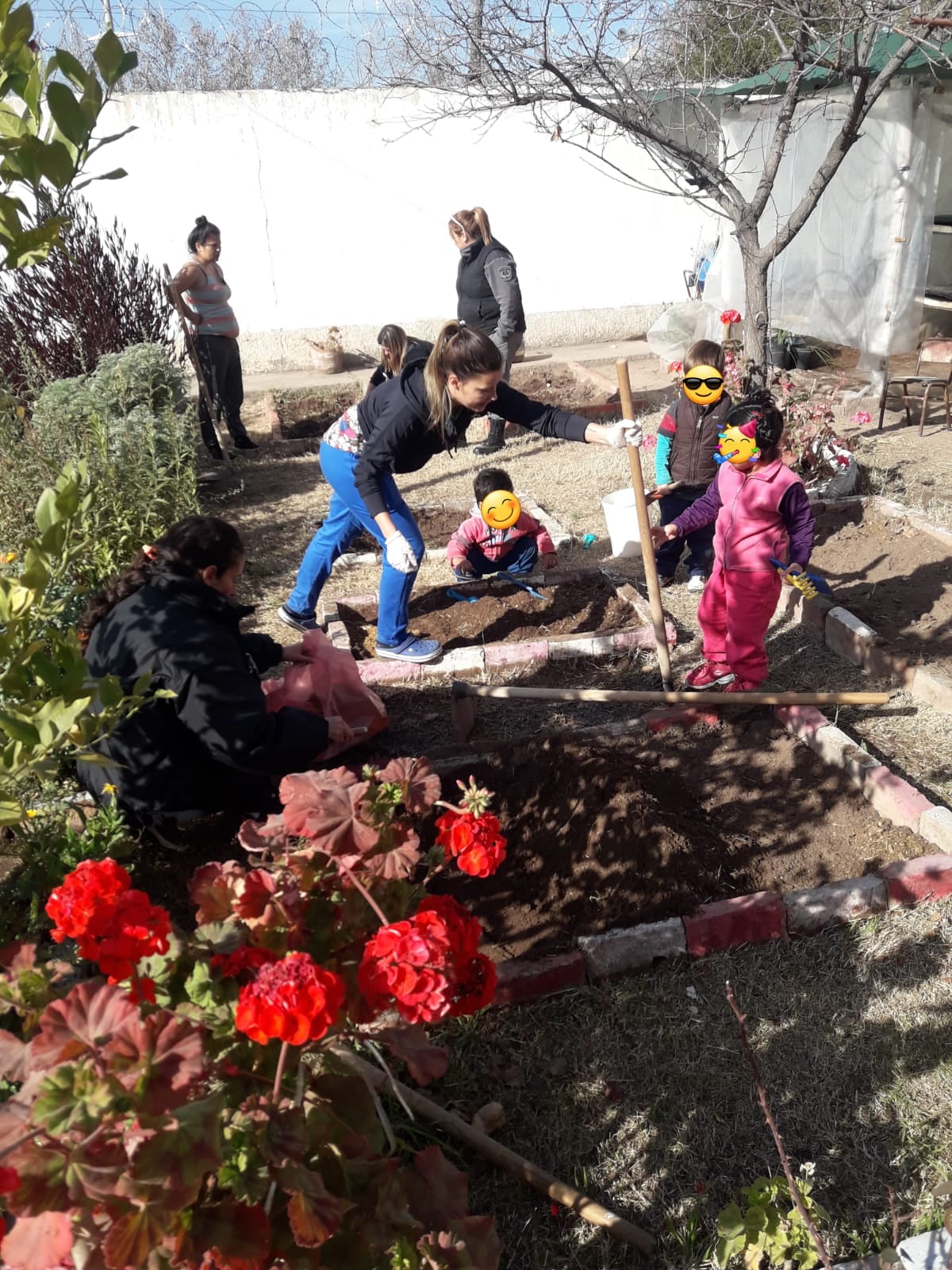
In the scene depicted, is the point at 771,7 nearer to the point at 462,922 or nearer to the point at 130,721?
the point at 130,721

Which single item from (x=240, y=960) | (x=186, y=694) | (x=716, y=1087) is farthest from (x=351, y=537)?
(x=240, y=960)

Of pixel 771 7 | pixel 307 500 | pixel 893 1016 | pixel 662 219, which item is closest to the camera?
pixel 893 1016

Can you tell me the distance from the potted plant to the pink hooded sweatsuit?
896 cm

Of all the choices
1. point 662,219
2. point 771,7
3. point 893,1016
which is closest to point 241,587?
point 893,1016

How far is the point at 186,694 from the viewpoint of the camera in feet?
8.59

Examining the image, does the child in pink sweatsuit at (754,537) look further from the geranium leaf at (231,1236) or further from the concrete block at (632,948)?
the geranium leaf at (231,1236)

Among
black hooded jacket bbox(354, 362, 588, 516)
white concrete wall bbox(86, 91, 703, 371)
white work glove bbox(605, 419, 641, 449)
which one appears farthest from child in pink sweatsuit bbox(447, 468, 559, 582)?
white concrete wall bbox(86, 91, 703, 371)

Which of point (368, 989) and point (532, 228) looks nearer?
point (368, 989)

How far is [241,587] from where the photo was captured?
5621mm

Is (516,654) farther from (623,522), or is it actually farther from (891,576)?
(891,576)

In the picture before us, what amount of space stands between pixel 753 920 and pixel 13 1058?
2.07m

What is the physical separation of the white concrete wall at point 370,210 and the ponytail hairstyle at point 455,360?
932 cm

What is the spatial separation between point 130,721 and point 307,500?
465cm

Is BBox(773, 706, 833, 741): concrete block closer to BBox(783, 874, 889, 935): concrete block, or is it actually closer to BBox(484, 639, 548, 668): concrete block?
BBox(783, 874, 889, 935): concrete block
